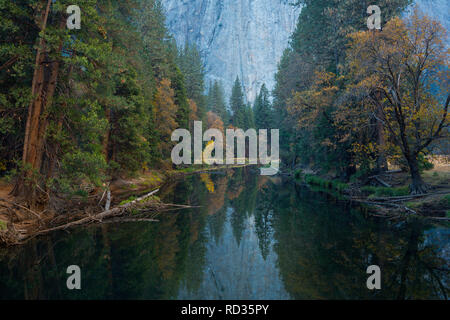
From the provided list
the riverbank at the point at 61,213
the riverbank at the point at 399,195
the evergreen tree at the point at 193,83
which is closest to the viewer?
the riverbank at the point at 61,213

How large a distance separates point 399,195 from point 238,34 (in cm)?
14191

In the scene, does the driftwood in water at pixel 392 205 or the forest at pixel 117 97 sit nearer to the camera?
the forest at pixel 117 97

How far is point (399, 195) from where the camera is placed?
15914 millimetres

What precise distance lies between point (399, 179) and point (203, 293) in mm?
16741

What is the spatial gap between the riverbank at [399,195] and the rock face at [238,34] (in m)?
122

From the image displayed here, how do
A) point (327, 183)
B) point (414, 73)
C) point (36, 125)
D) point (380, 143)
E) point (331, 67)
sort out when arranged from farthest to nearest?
point (327, 183) < point (331, 67) < point (380, 143) < point (414, 73) < point (36, 125)

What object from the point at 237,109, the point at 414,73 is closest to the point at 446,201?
the point at 414,73

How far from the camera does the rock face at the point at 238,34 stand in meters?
138

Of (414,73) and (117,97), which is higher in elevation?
(414,73)

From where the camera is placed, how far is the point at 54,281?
6.92m

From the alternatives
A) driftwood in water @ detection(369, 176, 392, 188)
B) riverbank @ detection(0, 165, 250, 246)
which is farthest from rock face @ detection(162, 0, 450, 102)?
riverbank @ detection(0, 165, 250, 246)

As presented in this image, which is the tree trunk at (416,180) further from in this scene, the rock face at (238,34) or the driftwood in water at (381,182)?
the rock face at (238,34)

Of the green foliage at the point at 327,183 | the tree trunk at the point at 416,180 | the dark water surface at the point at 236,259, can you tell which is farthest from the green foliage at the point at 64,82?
the green foliage at the point at 327,183

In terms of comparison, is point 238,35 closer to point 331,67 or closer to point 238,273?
point 331,67
